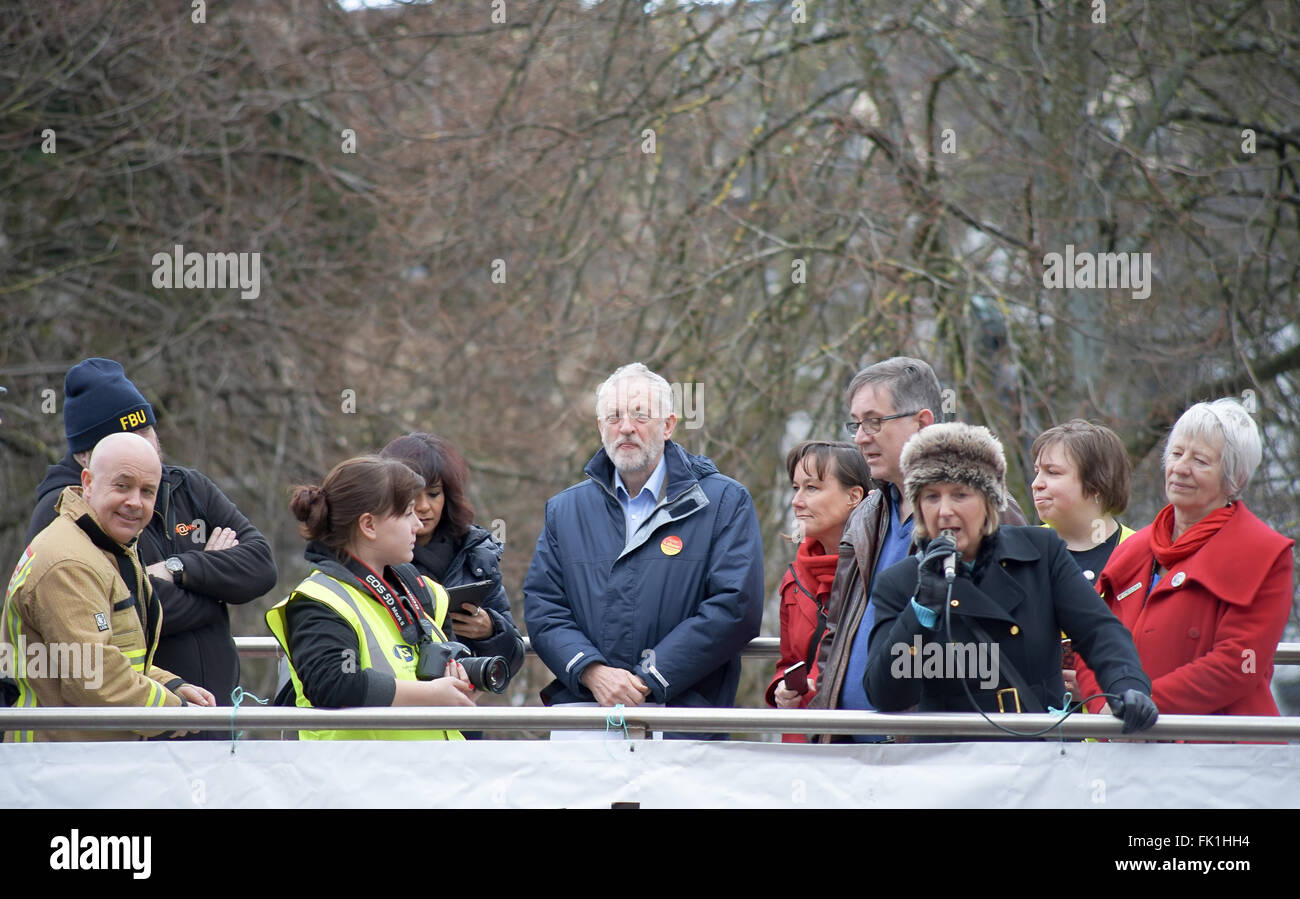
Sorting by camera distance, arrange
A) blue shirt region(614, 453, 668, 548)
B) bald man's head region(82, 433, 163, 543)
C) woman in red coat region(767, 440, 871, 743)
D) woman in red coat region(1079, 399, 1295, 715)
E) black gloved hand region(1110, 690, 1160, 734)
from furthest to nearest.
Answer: blue shirt region(614, 453, 668, 548)
woman in red coat region(767, 440, 871, 743)
bald man's head region(82, 433, 163, 543)
woman in red coat region(1079, 399, 1295, 715)
black gloved hand region(1110, 690, 1160, 734)

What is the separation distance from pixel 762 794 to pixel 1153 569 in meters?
1.46

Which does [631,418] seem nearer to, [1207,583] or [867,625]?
[867,625]

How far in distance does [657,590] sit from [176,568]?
152 centimetres

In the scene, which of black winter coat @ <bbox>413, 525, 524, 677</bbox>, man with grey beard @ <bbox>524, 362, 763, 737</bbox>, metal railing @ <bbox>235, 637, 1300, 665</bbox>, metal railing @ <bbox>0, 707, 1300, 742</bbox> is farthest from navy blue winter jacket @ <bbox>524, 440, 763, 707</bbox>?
metal railing @ <bbox>0, 707, 1300, 742</bbox>

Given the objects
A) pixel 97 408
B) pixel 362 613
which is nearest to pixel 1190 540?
pixel 362 613

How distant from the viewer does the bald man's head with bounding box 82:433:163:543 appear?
4562 millimetres

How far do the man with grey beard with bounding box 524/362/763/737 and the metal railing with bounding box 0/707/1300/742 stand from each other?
0.70 m

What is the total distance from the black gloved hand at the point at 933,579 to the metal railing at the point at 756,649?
3.93ft

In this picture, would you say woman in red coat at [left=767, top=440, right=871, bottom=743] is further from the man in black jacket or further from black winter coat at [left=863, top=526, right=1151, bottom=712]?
the man in black jacket

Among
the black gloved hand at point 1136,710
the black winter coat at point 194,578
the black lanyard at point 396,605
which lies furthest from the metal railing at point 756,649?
the black gloved hand at point 1136,710

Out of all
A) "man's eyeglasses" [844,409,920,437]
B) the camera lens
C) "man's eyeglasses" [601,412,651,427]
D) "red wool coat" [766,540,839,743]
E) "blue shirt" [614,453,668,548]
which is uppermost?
"man's eyeglasses" [601,412,651,427]

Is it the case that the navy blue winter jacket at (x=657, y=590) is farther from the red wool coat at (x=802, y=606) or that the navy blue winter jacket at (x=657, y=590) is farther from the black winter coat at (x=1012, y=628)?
the black winter coat at (x=1012, y=628)

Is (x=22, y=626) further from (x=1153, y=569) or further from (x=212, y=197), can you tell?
(x=212, y=197)
